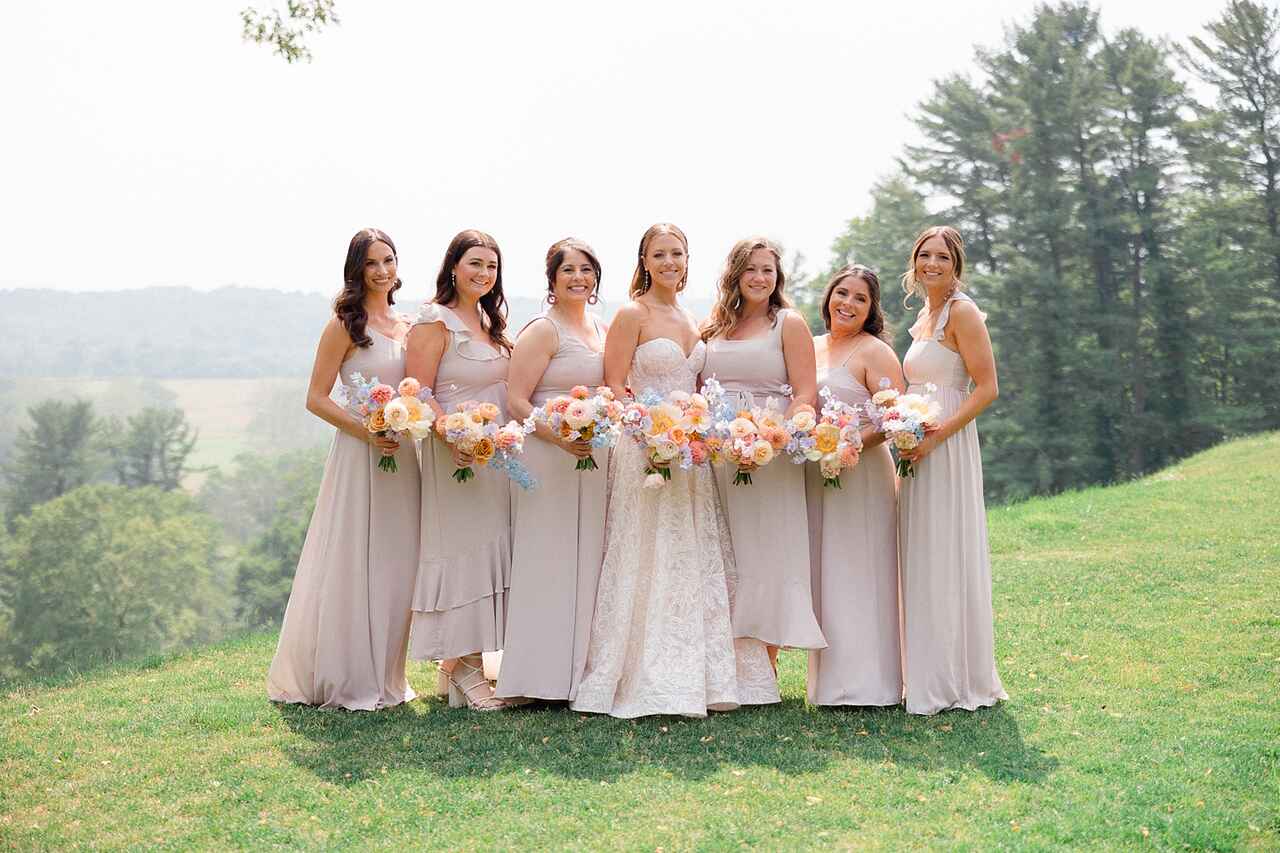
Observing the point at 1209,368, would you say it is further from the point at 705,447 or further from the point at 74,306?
the point at 74,306

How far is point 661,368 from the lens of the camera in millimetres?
7582

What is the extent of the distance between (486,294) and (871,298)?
2.69 metres

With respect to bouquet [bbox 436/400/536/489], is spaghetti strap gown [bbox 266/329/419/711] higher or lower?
lower

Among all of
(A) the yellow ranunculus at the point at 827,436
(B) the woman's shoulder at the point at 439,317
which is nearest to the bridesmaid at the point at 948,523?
(A) the yellow ranunculus at the point at 827,436

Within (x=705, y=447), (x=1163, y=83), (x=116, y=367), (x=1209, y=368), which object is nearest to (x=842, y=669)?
(x=705, y=447)

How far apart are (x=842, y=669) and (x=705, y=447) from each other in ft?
5.88

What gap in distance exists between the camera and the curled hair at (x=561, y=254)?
7676 mm

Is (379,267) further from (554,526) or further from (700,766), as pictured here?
(700,766)

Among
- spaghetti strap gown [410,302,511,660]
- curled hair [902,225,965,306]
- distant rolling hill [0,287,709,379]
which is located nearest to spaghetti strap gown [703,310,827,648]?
curled hair [902,225,965,306]

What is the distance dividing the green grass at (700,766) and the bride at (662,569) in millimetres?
265

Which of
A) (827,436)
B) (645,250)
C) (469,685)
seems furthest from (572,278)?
(469,685)

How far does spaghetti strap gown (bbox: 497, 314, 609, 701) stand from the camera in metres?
7.54

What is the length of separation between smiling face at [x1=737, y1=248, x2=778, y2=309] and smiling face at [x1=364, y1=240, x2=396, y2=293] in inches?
96.8

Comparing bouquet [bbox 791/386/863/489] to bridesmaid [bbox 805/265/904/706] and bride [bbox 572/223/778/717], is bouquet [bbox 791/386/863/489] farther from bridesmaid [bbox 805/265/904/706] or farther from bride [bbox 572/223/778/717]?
bride [bbox 572/223/778/717]
